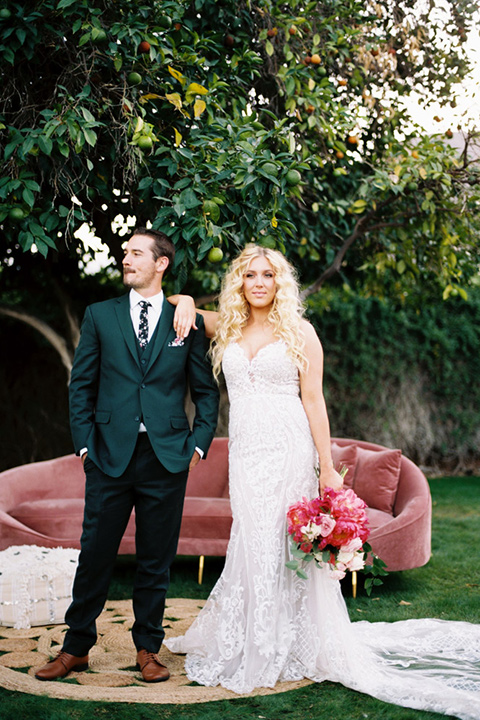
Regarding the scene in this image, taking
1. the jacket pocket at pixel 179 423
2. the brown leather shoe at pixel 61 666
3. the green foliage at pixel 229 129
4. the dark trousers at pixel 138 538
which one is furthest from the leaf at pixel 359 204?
the brown leather shoe at pixel 61 666

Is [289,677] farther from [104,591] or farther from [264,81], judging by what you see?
[264,81]

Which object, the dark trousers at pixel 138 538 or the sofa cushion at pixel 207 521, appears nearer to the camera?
the dark trousers at pixel 138 538

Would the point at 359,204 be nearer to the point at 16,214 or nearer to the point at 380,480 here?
the point at 380,480

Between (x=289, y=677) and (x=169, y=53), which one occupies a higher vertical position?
(x=169, y=53)

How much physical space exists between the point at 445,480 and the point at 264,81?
5.63m

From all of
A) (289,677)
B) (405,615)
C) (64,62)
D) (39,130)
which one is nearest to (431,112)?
(64,62)

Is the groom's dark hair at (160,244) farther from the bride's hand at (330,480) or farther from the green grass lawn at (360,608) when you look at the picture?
the green grass lawn at (360,608)

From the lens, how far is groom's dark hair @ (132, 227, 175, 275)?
3.03 meters

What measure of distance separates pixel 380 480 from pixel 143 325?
7.60 ft

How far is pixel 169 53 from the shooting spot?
11.2 ft

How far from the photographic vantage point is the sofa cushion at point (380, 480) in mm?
4609

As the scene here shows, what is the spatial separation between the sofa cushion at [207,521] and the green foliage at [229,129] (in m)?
1.63

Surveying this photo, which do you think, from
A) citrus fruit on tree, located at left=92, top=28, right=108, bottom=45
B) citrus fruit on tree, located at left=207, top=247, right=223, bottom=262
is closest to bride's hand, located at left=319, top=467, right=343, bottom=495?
citrus fruit on tree, located at left=207, top=247, right=223, bottom=262

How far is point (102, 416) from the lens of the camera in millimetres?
2885
